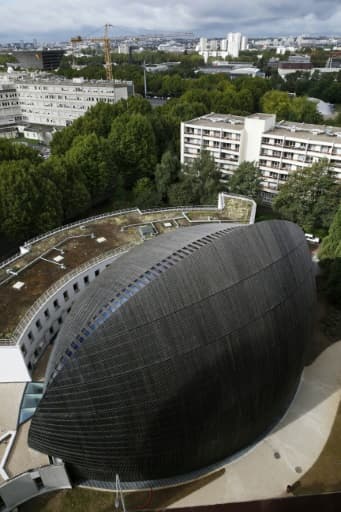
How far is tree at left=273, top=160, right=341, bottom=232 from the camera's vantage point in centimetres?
4597

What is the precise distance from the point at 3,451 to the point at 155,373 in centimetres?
1236

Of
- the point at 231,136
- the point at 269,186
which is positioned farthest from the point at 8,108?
the point at 269,186

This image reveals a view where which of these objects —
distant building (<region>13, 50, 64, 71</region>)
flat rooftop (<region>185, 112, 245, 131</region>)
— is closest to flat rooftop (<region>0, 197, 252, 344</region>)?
flat rooftop (<region>185, 112, 245, 131</region>)

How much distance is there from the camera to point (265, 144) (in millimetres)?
55156

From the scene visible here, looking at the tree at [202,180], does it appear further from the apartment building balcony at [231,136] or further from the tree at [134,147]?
the tree at [134,147]

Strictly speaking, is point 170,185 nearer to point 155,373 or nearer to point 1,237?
point 1,237

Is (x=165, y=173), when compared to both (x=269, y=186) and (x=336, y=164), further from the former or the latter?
(x=336, y=164)

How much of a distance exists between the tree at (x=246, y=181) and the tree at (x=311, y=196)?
419 centimetres

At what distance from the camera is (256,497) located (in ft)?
69.9

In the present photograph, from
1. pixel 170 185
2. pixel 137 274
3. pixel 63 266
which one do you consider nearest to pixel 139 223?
pixel 63 266

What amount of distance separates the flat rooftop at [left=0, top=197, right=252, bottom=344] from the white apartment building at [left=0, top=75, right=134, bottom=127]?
64585mm

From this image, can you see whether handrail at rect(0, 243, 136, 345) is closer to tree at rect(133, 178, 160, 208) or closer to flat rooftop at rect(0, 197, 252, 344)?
flat rooftop at rect(0, 197, 252, 344)

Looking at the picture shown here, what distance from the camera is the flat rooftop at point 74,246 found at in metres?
29.0

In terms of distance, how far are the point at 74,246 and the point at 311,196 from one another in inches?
1268
